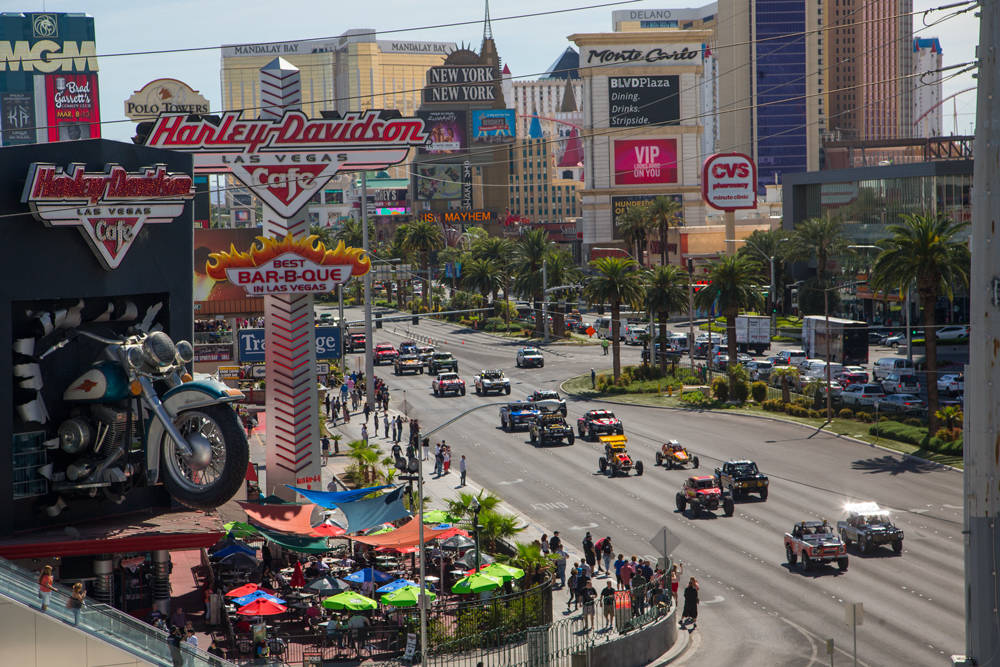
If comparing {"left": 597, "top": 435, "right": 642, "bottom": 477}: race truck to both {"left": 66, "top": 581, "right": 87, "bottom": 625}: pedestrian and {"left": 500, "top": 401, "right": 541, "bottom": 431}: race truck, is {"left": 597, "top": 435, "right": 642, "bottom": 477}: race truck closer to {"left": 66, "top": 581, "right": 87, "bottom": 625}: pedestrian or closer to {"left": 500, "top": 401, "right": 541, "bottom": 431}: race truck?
{"left": 500, "top": 401, "right": 541, "bottom": 431}: race truck

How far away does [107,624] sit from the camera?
1088 inches

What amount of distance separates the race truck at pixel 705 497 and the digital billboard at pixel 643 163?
11691 cm

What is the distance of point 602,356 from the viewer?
322 feet

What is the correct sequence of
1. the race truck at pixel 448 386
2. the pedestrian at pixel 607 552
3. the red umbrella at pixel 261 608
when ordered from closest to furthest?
the red umbrella at pixel 261 608
the pedestrian at pixel 607 552
the race truck at pixel 448 386

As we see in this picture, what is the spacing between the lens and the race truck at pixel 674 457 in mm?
58031

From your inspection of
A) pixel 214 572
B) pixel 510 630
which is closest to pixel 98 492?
pixel 214 572

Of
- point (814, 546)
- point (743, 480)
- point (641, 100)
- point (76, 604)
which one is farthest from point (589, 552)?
point (641, 100)

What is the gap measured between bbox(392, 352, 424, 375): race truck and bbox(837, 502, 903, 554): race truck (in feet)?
173

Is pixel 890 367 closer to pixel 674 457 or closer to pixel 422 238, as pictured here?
pixel 674 457

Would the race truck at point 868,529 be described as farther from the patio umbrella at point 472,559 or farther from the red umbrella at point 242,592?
the red umbrella at point 242,592

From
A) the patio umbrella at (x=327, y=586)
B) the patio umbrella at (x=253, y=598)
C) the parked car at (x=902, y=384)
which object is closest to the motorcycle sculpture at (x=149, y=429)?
the patio umbrella at (x=253, y=598)

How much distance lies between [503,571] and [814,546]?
11.5 meters

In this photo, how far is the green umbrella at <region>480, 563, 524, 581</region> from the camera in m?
35.4

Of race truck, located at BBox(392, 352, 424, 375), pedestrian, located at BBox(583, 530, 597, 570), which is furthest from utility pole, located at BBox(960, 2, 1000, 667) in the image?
race truck, located at BBox(392, 352, 424, 375)
